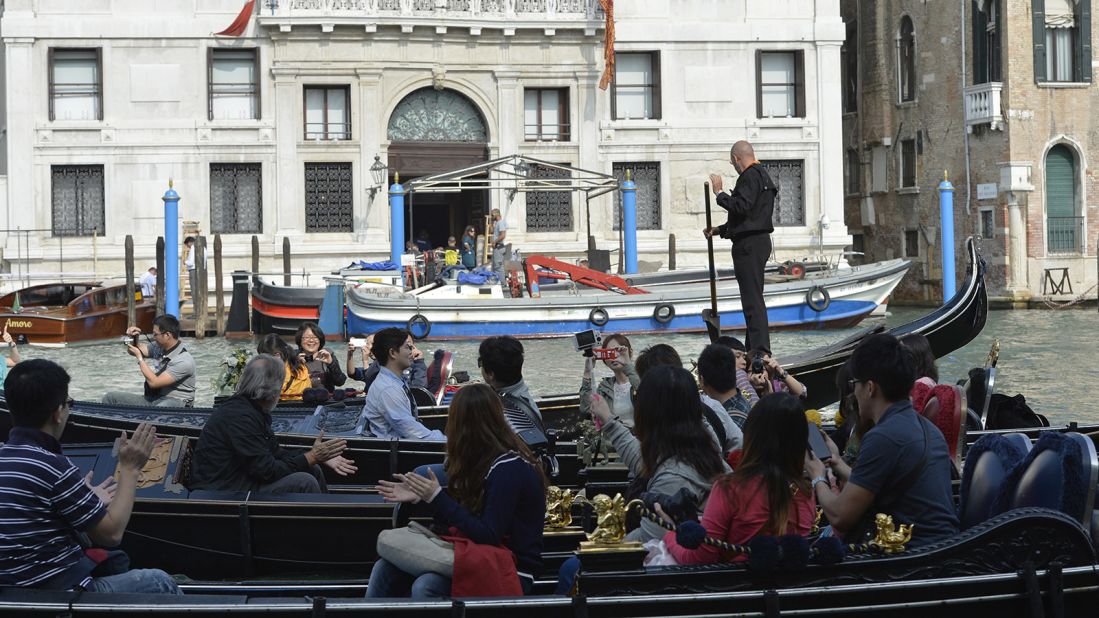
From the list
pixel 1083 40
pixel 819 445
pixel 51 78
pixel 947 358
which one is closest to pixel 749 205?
pixel 819 445

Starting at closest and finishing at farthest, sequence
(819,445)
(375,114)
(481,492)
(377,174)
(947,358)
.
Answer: (481,492) < (819,445) < (947,358) < (377,174) < (375,114)

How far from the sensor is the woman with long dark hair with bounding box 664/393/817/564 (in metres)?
3.77

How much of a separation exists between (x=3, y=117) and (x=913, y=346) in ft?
71.2

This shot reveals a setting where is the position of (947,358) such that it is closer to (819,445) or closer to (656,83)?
(656,83)

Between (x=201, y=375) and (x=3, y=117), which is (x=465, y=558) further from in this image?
(x=3, y=117)

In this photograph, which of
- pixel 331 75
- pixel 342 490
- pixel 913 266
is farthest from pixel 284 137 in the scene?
pixel 342 490

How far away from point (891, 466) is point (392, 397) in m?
3.13

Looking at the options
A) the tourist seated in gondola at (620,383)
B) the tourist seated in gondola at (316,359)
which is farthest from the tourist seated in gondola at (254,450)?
the tourist seated in gondola at (316,359)

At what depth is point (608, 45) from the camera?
24.0m

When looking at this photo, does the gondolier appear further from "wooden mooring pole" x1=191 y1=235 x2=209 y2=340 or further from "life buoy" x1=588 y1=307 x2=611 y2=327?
"wooden mooring pole" x1=191 y1=235 x2=209 y2=340

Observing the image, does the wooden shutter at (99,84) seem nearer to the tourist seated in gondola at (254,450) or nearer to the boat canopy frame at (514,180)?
the boat canopy frame at (514,180)

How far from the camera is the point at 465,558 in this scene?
151 inches

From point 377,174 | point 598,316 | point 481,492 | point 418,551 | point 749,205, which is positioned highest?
point 377,174

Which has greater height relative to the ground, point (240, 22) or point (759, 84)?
point (240, 22)
